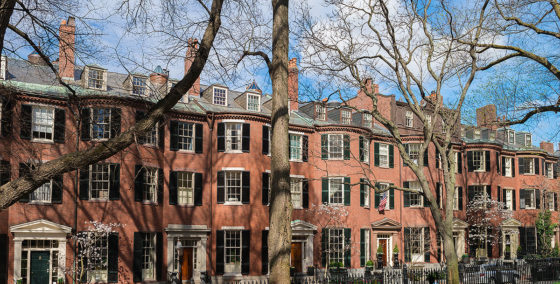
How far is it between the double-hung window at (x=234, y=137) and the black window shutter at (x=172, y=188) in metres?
3.55

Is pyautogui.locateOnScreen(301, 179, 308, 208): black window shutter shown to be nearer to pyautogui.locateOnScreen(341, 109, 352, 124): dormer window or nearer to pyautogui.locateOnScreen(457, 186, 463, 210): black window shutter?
pyautogui.locateOnScreen(341, 109, 352, 124): dormer window

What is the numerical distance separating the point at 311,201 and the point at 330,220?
1.71 meters

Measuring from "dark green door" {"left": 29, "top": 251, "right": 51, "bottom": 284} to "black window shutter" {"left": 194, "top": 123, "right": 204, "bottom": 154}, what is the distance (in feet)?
31.3

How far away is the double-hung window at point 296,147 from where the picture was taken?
110 ft

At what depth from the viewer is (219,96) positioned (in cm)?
3284

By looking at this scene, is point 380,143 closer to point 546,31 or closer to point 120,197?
point 120,197

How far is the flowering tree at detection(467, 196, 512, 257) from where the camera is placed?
4184 centimetres

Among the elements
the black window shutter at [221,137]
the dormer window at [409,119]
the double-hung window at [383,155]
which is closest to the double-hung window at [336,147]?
the double-hung window at [383,155]

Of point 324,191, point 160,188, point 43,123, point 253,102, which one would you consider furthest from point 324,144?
point 43,123

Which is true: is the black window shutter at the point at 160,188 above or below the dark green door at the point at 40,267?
above

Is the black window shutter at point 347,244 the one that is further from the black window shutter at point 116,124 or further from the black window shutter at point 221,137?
the black window shutter at point 116,124

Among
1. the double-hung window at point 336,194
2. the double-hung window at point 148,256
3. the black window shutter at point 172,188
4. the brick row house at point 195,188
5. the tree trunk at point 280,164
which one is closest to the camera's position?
the tree trunk at point 280,164

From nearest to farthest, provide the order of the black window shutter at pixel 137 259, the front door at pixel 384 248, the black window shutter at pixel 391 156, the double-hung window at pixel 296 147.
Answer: the black window shutter at pixel 137 259
the double-hung window at pixel 296 147
the front door at pixel 384 248
the black window shutter at pixel 391 156

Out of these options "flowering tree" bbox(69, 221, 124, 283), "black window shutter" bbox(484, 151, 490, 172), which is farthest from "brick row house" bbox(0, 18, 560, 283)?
"black window shutter" bbox(484, 151, 490, 172)
